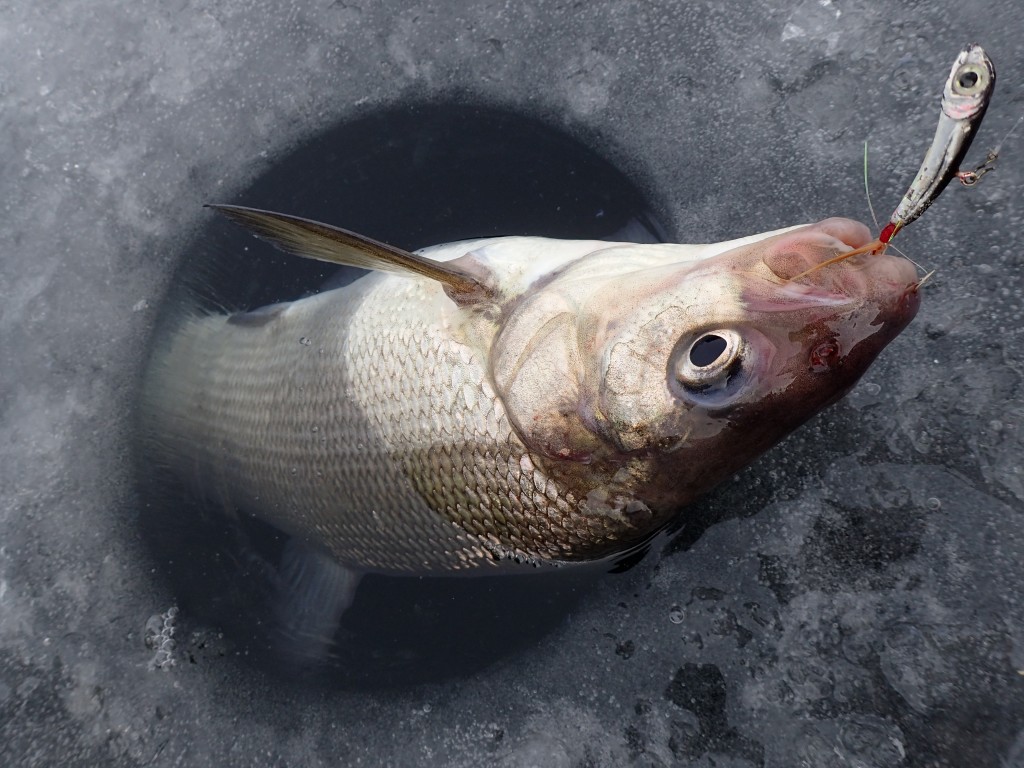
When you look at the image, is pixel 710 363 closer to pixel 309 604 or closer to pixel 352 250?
pixel 352 250

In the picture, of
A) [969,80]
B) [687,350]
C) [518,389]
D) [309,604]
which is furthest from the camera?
[309,604]

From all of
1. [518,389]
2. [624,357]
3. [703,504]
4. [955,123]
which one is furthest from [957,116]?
[703,504]

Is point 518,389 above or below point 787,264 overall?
below

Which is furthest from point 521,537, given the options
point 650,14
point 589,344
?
point 650,14

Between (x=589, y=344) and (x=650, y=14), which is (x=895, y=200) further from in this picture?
(x=589, y=344)

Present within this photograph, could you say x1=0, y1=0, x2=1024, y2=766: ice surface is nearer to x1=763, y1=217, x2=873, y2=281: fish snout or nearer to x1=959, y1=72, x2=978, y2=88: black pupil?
x1=763, y1=217, x2=873, y2=281: fish snout

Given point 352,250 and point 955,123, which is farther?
point 352,250

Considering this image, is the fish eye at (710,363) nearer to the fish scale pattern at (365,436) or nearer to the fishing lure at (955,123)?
the fishing lure at (955,123)

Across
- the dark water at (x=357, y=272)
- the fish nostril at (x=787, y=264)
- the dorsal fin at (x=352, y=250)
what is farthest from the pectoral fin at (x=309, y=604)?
the fish nostril at (x=787, y=264)

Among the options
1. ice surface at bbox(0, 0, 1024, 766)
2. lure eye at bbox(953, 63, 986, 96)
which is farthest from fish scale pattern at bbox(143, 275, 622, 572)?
lure eye at bbox(953, 63, 986, 96)
